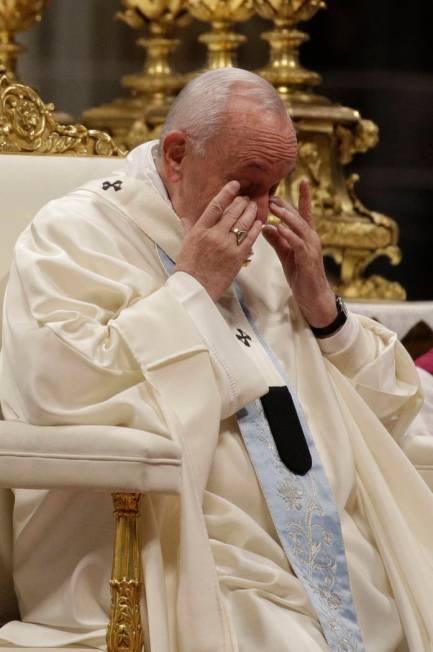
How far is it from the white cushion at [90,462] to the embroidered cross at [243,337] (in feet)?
1.88

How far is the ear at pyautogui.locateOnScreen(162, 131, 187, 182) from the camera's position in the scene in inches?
139

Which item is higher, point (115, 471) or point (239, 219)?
point (239, 219)

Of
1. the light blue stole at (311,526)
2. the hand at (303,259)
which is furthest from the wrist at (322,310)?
the light blue stole at (311,526)

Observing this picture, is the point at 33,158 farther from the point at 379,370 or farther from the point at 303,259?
the point at 379,370

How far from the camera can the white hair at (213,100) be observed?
11.5ft

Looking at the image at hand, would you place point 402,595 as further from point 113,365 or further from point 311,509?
point 113,365

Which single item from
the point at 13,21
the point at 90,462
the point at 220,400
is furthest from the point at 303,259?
the point at 13,21

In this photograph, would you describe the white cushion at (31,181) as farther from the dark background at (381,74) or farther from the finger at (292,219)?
the dark background at (381,74)

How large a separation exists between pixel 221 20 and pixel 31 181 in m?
3.30

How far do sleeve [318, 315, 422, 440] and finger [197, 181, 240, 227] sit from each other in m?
0.42

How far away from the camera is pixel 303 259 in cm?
361

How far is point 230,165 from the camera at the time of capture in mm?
3492

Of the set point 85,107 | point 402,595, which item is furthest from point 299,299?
point 85,107

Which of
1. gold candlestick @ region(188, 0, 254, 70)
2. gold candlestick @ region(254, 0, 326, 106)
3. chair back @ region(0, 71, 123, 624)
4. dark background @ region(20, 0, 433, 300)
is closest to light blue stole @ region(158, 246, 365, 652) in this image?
chair back @ region(0, 71, 123, 624)
